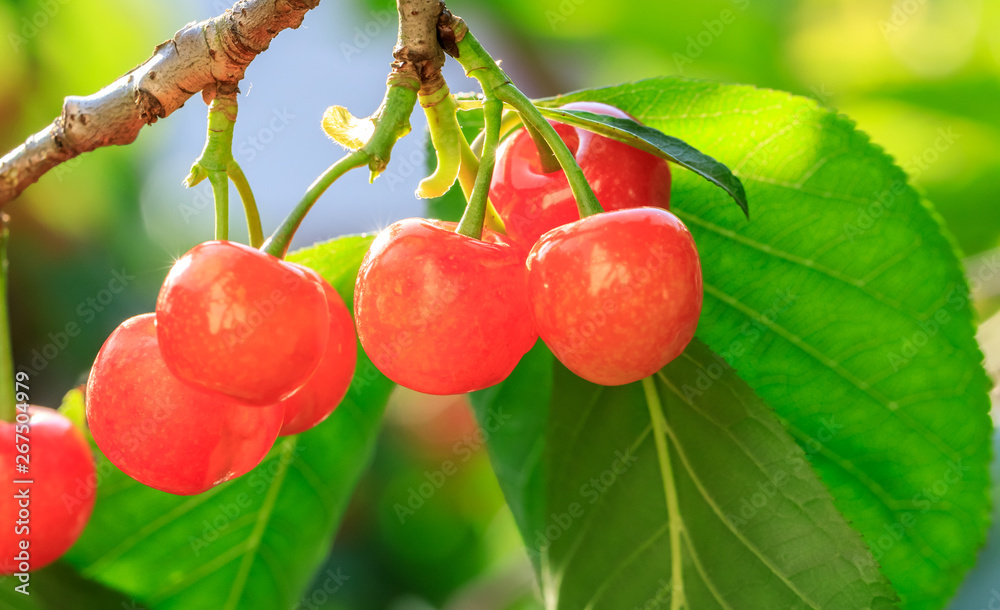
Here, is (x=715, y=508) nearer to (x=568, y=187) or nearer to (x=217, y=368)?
(x=568, y=187)

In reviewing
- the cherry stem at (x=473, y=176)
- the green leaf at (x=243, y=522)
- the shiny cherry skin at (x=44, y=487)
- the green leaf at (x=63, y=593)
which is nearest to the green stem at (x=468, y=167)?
the cherry stem at (x=473, y=176)

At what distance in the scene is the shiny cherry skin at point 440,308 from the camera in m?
0.84

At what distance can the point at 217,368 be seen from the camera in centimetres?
81

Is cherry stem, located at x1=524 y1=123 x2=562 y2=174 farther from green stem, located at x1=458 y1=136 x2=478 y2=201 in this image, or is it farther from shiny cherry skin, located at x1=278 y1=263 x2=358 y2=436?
shiny cherry skin, located at x1=278 y1=263 x2=358 y2=436

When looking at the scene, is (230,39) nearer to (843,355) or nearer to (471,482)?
(843,355)

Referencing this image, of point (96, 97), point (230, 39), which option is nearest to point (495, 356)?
point (230, 39)

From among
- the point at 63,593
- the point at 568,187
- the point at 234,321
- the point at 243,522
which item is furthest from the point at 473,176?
the point at 63,593

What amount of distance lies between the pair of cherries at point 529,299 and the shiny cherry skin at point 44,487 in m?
0.79

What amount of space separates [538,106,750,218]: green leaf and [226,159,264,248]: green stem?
39cm

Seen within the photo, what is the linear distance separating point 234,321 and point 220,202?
0.20 m

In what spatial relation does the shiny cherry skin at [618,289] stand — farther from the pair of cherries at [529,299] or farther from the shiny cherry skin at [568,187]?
the shiny cherry skin at [568,187]

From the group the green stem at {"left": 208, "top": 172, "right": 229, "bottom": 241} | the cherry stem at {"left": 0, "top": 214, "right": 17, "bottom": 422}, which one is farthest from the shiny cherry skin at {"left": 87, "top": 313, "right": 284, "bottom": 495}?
the cherry stem at {"left": 0, "top": 214, "right": 17, "bottom": 422}

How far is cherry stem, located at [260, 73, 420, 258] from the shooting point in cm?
89

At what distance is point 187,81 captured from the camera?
0.98m
